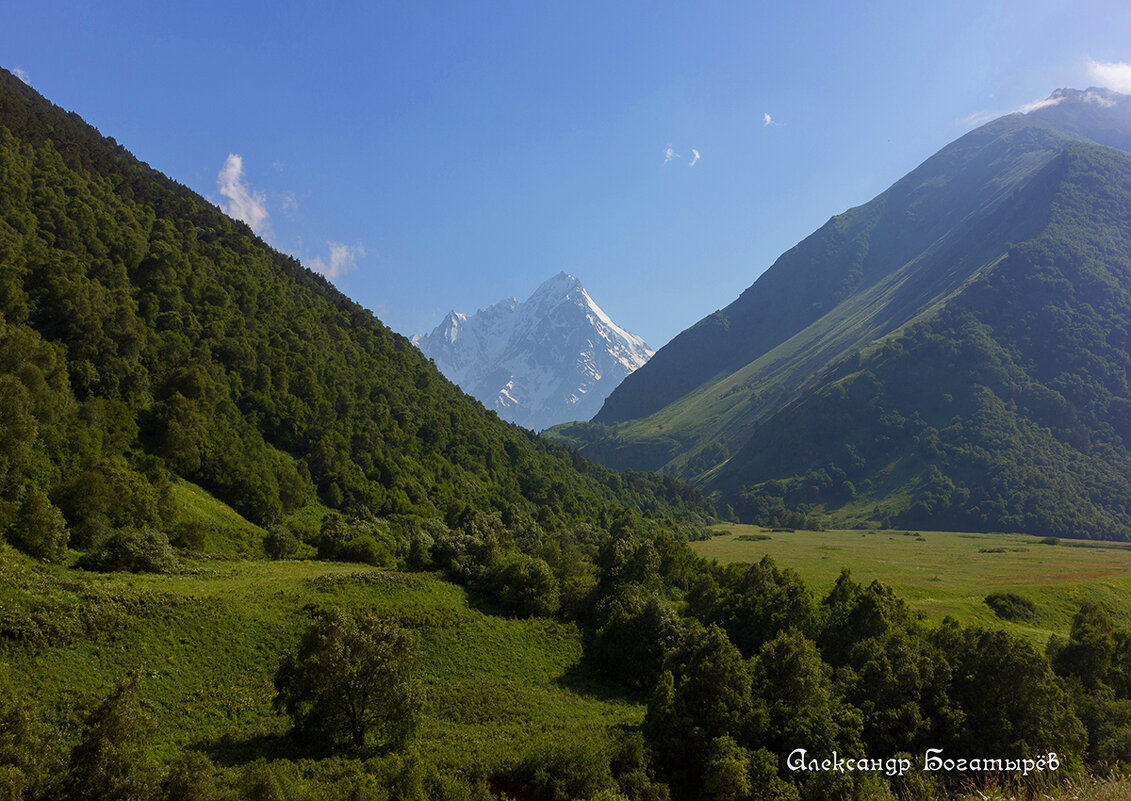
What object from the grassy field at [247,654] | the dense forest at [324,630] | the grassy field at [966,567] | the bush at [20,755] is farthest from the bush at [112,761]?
the grassy field at [966,567]

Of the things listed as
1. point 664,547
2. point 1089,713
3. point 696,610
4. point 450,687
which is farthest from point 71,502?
point 1089,713

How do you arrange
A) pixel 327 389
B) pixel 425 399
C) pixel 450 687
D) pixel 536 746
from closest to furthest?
pixel 536 746 → pixel 450 687 → pixel 327 389 → pixel 425 399

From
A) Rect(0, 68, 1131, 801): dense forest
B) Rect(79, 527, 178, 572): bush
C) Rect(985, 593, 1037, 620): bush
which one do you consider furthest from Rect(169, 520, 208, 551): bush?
Rect(985, 593, 1037, 620): bush

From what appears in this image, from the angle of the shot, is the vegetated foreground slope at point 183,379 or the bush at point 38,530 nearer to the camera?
the bush at point 38,530

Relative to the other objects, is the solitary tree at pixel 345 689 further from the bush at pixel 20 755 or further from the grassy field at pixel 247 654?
the bush at pixel 20 755

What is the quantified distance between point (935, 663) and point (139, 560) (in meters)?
63.6

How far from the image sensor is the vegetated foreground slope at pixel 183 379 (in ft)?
200

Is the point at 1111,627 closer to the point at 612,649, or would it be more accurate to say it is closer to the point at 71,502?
the point at 612,649

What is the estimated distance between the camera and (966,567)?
374 feet

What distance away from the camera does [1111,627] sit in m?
54.8

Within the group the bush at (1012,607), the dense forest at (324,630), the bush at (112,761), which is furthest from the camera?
the bush at (1012,607)

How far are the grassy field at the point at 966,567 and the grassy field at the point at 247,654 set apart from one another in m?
51.1

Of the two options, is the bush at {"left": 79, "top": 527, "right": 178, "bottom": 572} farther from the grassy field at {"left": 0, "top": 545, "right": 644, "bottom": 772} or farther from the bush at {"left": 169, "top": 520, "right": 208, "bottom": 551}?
the bush at {"left": 169, "top": 520, "right": 208, "bottom": 551}

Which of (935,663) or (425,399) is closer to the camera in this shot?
(935,663)
